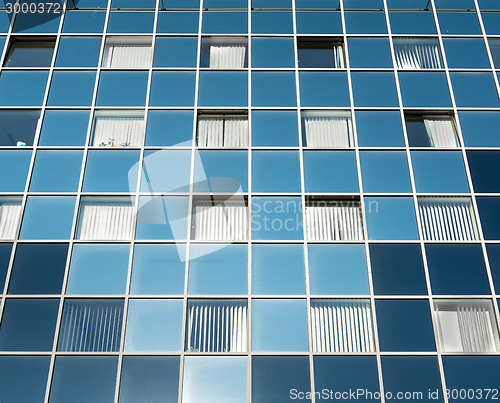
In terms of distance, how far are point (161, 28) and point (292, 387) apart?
12.0m

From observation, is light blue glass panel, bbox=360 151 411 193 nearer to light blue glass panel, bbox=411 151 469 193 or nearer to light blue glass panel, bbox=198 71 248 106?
light blue glass panel, bbox=411 151 469 193

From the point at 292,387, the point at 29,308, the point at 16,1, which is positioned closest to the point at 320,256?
the point at 292,387

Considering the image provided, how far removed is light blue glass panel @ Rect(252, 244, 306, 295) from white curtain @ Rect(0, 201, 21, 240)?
251 inches

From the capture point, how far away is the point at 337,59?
747 inches

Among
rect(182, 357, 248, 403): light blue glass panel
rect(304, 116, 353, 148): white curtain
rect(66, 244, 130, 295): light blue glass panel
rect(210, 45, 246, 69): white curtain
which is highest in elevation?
rect(210, 45, 246, 69): white curtain

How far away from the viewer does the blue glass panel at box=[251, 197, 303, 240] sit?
1585 centimetres

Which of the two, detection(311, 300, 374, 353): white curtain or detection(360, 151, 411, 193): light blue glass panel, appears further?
detection(360, 151, 411, 193): light blue glass panel

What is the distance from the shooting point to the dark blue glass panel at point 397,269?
49.5 feet

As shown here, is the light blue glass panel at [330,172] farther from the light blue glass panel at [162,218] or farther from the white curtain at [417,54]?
the white curtain at [417,54]

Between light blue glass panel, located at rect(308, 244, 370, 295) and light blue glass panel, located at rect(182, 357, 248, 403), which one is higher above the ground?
light blue glass panel, located at rect(308, 244, 370, 295)

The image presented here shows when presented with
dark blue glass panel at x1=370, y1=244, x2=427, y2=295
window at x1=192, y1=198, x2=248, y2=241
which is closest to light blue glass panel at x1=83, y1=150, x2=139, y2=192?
window at x1=192, y1=198, x2=248, y2=241

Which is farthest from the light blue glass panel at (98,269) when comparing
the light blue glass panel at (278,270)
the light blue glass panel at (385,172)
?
the light blue glass panel at (385,172)

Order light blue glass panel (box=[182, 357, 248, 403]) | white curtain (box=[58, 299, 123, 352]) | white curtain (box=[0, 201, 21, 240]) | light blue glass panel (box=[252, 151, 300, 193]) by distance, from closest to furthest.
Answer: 1. light blue glass panel (box=[182, 357, 248, 403])
2. white curtain (box=[58, 299, 123, 352])
3. white curtain (box=[0, 201, 21, 240])
4. light blue glass panel (box=[252, 151, 300, 193])

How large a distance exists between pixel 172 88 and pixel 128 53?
2099 mm
